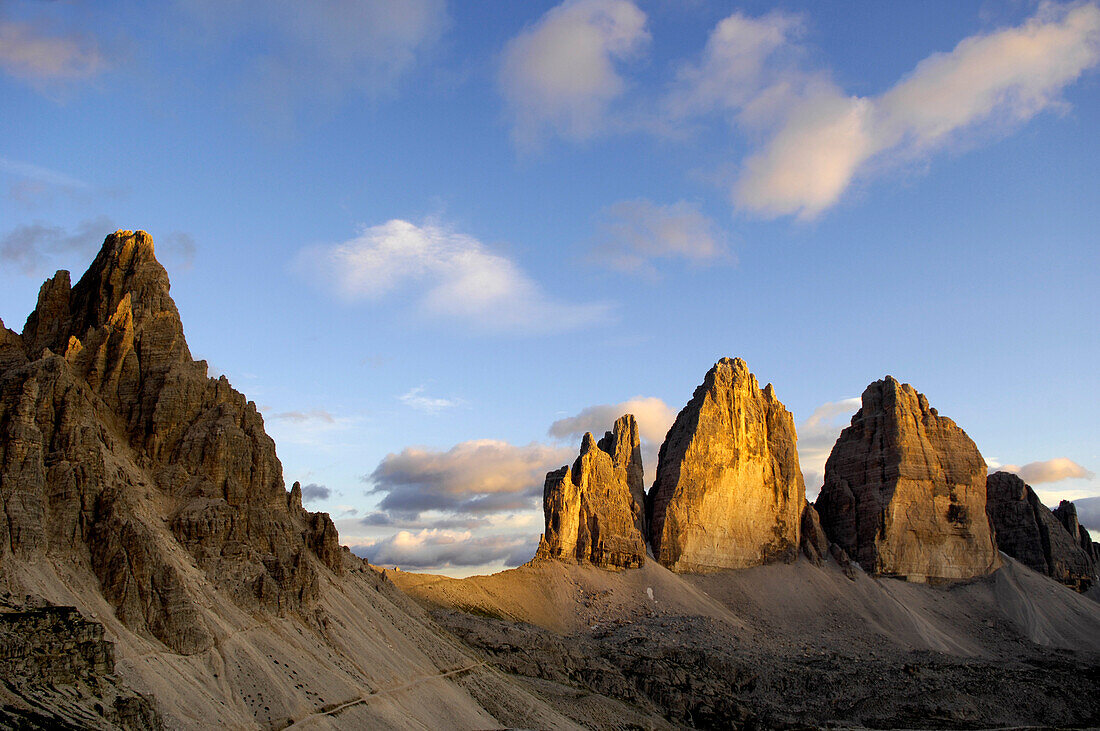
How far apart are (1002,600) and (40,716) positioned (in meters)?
146

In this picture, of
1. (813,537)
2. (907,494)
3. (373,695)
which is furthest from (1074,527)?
(373,695)

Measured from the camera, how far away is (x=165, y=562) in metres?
49.6

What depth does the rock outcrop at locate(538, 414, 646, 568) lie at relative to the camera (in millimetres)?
125750

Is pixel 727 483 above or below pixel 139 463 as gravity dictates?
above

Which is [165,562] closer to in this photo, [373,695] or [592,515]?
[373,695]

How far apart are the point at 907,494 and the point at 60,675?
13995 centimetres

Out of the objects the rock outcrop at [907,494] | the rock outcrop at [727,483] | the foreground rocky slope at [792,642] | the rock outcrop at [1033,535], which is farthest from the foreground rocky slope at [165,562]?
the rock outcrop at [1033,535]

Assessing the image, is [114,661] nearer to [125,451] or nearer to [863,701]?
[125,451]

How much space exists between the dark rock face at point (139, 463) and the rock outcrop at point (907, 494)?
104m

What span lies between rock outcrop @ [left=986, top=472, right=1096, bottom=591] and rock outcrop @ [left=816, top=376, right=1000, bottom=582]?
8850mm

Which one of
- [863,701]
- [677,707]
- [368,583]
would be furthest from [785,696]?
[368,583]

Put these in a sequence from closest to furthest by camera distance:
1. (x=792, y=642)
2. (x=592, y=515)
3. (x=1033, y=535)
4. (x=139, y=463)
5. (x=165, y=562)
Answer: (x=165, y=562), (x=139, y=463), (x=792, y=642), (x=592, y=515), (x=1033, y=535)

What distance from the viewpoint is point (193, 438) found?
6194cm

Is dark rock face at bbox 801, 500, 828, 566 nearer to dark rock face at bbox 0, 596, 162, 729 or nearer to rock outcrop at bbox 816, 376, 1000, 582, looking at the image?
rock outcrop at bbox 816, 376, 1000, 582
